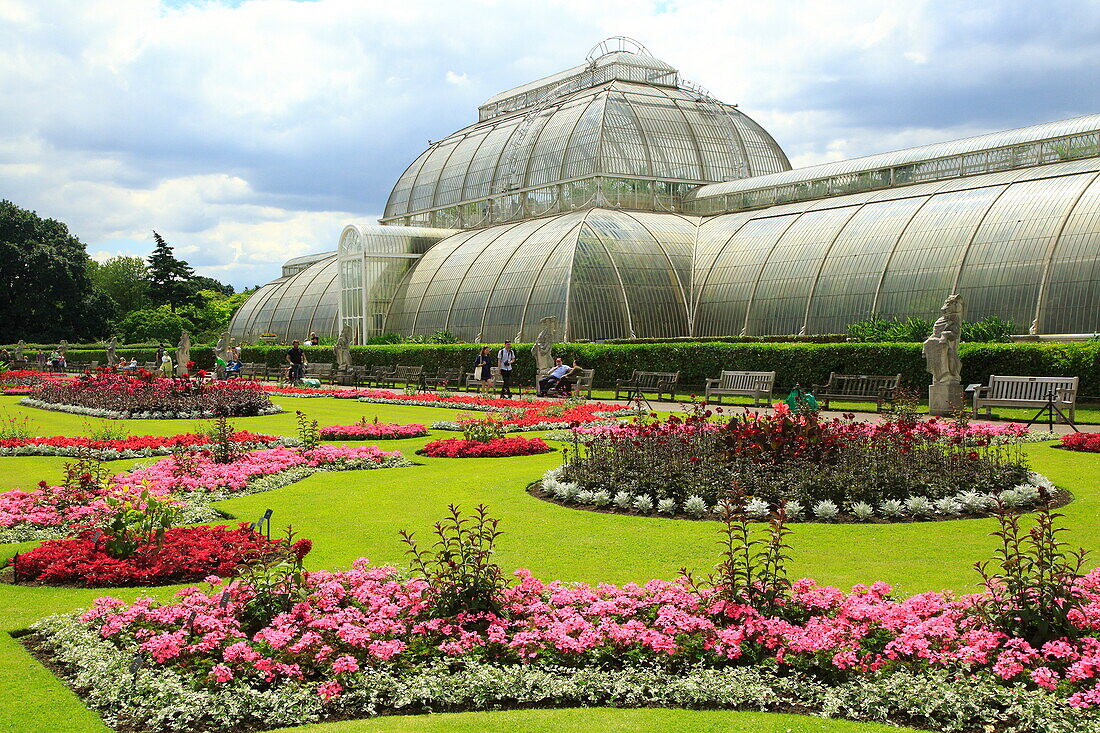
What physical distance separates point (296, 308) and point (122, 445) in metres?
45.8

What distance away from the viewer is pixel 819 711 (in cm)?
565

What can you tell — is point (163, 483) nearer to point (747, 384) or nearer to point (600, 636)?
point (600, 636)

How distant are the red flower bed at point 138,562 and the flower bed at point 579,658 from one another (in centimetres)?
134

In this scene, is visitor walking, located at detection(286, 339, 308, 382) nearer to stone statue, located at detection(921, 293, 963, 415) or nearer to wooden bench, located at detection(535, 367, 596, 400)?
wooden bench, located at detection(535, 367, 596, 400)

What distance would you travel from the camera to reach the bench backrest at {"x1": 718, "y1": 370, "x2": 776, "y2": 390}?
25844 mm

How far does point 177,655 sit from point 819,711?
417cm

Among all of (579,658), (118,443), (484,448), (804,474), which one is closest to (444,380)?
(118,443)

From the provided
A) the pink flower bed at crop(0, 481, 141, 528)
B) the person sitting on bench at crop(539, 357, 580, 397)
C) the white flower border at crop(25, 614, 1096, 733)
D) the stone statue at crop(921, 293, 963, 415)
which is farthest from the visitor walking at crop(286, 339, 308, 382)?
the white flower border at crop(25, 614, 1096, 733)

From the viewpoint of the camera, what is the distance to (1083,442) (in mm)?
16016

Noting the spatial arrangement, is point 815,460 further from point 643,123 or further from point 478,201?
point 478,201

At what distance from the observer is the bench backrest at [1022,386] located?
822 inches

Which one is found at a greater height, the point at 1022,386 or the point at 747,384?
the point at 1022,386

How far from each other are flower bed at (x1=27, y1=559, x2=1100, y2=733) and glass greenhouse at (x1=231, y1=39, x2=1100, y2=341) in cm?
2759

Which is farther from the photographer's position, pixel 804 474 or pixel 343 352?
pixel 343 352
